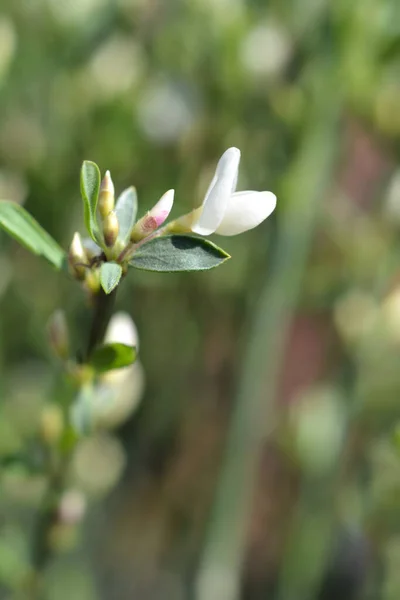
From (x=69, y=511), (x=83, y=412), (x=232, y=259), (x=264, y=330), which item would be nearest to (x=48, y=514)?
(x=69, y=511)


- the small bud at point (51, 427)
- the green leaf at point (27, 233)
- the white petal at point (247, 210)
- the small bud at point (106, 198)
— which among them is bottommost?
the small bud at point (51, 427)

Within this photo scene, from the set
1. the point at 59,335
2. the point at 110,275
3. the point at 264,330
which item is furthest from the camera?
the point at 264,330

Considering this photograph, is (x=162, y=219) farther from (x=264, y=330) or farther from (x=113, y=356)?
(x=264, y=330)

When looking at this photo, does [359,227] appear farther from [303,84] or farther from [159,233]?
[159,233]

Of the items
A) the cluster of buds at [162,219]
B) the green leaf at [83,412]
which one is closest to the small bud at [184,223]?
the cluster of buds at [162,219]

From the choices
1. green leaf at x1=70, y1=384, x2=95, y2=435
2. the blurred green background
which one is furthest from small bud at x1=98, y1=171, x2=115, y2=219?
the blurred green background

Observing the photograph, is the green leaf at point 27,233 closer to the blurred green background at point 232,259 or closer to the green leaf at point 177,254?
the green leaf at point 177,254

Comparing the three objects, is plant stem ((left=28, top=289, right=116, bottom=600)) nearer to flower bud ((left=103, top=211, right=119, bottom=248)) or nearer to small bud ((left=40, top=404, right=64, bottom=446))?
small bud ((left=40, top=404, right=64, bottom=446))
